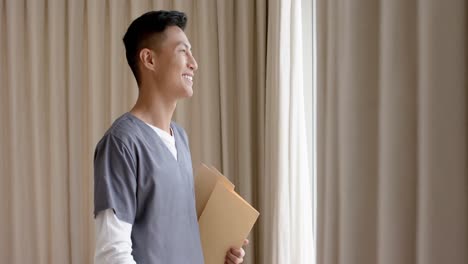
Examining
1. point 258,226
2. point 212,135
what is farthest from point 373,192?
point 212,135

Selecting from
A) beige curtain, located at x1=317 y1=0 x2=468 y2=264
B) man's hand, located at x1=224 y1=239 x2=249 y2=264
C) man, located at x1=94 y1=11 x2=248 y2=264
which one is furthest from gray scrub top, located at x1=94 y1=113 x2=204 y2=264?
beige curtain, located at x1=317 y1=0 x2=468 y2=264

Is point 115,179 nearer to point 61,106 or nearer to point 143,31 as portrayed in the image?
point 143,31

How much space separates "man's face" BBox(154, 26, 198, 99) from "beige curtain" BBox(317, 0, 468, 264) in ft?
1.63

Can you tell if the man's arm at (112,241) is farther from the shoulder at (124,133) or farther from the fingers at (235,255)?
the fingers at (235,255)

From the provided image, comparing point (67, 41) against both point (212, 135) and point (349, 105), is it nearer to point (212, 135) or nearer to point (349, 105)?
point (212, 135)

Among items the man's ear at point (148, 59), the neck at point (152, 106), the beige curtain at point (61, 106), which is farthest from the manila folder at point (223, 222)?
the beige curtain at point (61, 106)

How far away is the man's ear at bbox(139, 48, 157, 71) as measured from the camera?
4.34ft

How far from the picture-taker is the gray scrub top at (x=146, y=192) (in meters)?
1.15

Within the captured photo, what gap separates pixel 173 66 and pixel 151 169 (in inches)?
11.0

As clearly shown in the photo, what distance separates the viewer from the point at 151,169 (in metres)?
1.22

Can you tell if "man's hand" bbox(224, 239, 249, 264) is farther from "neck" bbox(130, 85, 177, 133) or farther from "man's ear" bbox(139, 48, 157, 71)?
"man's ear" bbox(139, 48, 157, 71)

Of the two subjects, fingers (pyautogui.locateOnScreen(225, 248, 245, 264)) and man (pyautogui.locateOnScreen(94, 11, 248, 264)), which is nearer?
man (pyautogui.locateOnScreen(94, 11, 248, 264))

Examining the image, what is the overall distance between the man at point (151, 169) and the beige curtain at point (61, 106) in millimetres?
1193

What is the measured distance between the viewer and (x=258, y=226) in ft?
7.84
